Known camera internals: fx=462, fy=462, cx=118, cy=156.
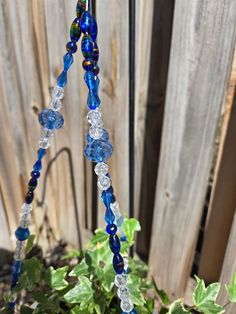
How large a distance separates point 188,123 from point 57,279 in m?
0.61

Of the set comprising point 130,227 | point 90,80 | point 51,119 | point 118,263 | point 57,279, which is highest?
point 90,80

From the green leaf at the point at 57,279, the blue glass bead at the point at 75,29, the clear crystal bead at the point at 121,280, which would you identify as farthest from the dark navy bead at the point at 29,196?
the blue glass bead at the point at 75,29

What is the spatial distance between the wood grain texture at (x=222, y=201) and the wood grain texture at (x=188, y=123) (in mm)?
54

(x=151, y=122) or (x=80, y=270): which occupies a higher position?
(x=151, y=122)

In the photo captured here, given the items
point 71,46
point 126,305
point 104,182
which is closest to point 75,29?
point 71,46

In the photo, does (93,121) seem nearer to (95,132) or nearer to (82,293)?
(95,132)

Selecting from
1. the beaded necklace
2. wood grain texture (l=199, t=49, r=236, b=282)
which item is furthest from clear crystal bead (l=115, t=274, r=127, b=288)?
wood grain texture (l=199, t=49, r=236, b=282)

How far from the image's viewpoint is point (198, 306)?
1.28 meters

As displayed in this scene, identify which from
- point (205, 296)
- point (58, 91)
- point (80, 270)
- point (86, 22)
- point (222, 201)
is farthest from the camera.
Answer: point (222, 201)

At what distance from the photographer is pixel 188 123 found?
1344mm

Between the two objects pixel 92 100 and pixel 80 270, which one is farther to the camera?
pixel 80 270

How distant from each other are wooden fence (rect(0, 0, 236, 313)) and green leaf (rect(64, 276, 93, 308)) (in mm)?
403

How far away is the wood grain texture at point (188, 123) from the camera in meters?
1.16

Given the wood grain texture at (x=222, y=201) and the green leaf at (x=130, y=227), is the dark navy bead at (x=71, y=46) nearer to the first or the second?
the wood grain texture at (x=222, y=201)
